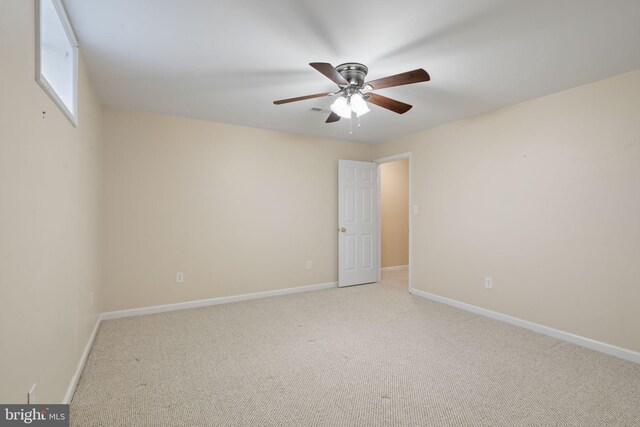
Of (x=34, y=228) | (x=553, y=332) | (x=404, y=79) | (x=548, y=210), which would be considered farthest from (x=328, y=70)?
(x=553, y=332)

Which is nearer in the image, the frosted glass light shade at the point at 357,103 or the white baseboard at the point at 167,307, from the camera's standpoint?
the white baseboard at the point at 167,307

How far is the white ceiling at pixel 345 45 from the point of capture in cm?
182

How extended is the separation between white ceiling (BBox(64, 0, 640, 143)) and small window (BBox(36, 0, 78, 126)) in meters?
0.11

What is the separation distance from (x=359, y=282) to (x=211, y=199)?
2.65 meters

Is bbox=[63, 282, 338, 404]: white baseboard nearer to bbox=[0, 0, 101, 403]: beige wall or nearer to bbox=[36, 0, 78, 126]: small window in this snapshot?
bbox=[0, 0, 101, 403]: beige wall

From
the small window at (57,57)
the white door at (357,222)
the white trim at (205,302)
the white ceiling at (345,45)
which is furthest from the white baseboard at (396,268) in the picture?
the small window at (57,57)

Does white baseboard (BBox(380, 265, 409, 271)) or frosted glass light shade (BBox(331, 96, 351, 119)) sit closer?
frosted glass light shade (BBox(331, 96, 351, 119))

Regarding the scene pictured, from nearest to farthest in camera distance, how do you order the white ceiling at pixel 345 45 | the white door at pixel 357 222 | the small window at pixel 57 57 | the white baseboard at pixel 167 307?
the small window at pixel 57 57, the white ceiling at pixel 345 45, the white baseboard at pixel 167 307, the white door at pixel 357 222

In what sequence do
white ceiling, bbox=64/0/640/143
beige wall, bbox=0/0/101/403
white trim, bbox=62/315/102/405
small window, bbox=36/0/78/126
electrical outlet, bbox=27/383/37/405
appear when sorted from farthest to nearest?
white trim, bbox=62/315/102/405 → white ceiling, bbox=64/0/640/143 → small window, bbox=36/0/78/126 → electrical outlet, bbox=27/383/37/405 → beige wall, bbox=0/0/101/403

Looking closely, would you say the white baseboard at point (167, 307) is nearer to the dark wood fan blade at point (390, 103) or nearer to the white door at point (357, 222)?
the white door at point (357, 222)

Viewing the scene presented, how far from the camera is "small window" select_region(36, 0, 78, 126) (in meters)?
1.45

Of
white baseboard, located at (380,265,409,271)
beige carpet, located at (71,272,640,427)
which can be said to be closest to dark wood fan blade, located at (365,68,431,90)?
beige carpet, located at (71,272,640,427)

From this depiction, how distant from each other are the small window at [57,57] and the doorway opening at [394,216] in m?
4.99

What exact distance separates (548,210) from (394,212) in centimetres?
332
